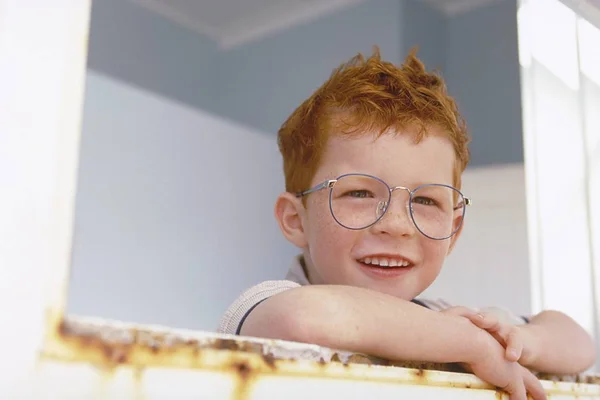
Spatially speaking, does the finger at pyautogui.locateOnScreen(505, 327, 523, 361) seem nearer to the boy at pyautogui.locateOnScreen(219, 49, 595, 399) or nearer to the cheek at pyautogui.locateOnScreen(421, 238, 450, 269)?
the boy at pyautogui.locateOnScreen(219, 49, 595, 399)

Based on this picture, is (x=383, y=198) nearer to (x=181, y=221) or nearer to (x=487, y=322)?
(x=487, y=322)

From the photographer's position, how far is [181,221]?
8.10ft

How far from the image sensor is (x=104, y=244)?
2238mm

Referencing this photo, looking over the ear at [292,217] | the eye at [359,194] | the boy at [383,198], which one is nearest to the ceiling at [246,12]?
the boy at [383,198]

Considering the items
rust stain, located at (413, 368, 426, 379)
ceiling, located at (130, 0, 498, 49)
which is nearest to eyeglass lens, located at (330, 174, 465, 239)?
rust stain, located at (413, 368, 426, 379)

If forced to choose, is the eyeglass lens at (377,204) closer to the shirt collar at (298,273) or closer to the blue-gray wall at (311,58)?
the shirt collar at (298,273)

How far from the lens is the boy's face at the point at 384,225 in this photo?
863 millimetres

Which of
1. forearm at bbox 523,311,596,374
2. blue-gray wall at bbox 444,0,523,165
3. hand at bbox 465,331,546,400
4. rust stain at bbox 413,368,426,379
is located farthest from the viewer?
blue-gray wall at bbox 444,0,523,165

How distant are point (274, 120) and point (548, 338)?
2.58 m

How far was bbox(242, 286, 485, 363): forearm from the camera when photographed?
0.45 meters

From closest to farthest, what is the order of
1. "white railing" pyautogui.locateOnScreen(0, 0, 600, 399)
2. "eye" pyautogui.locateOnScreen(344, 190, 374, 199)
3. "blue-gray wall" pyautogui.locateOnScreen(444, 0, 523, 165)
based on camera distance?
"white railing" pyautogui.locateOnScreen(0, 0, 600, 399), "eye" pyautogui.locateOnScreen(344, 190, 374, 199), "blue-gray wall" pyautogui.locateOnScreen(444, 0, 523, 165)

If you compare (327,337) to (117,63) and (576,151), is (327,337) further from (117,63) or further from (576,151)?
(117,63)

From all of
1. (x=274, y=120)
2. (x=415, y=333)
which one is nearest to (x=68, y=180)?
(x=415, y=333)

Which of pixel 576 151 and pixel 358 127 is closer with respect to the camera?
pixel 358 127
